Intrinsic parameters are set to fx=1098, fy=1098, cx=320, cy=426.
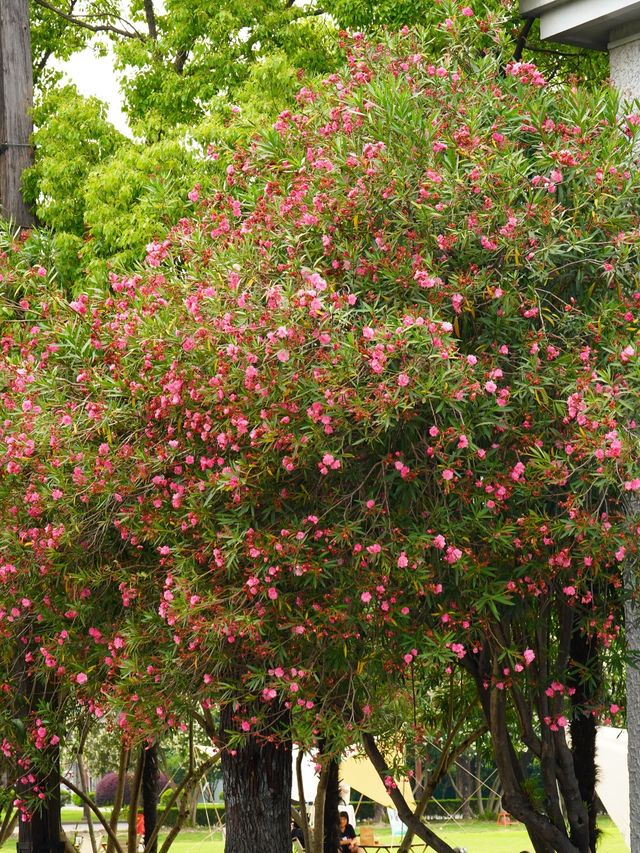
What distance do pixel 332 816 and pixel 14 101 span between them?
32.4ft

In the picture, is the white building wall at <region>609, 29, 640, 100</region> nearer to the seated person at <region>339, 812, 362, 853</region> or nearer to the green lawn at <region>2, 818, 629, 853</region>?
the seated person at <region>339, 812, 362, 853</region>

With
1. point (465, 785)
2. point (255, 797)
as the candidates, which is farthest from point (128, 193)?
point (465, 785)

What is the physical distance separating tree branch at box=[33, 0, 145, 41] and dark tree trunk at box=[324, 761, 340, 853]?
11983 mm

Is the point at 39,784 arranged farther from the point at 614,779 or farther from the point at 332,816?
the point at 614,779

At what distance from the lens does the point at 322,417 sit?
17.6ft

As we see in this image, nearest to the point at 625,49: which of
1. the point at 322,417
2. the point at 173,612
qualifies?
the point at 322,417

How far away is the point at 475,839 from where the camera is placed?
118ft

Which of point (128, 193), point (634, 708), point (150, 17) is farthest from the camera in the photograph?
point (150, 17)

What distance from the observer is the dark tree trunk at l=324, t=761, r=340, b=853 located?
557 inches

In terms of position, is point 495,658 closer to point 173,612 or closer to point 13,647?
point 173,612

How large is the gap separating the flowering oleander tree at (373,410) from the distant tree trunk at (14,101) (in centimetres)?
628

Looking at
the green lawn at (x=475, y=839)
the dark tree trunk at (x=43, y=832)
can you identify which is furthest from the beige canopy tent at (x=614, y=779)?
the green lawn at (x=475, y=839)

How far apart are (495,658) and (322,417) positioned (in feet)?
7.42

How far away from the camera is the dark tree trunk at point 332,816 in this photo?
14.1 m
